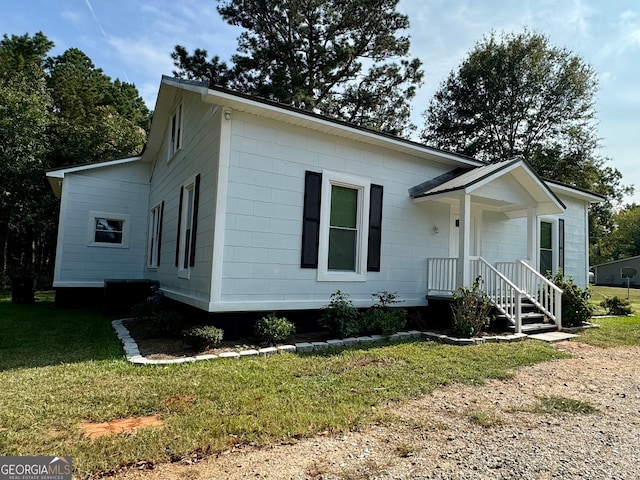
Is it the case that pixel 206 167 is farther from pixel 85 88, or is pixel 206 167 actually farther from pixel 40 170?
pixel 85 88

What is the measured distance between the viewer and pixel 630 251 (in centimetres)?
5275

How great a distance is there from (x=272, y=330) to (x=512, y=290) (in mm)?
4745

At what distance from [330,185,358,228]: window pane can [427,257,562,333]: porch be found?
2.24m

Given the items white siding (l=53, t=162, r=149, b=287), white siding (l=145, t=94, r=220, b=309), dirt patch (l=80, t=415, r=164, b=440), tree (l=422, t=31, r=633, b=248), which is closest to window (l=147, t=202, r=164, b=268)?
white siding (l=145, t=94, r=220, b=309)

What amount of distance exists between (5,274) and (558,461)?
20476 millimetres

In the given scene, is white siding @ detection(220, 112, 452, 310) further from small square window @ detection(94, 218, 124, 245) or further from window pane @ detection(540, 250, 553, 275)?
small square window @ detection(94, 218, 124, 245)

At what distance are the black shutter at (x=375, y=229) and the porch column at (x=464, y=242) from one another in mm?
1585

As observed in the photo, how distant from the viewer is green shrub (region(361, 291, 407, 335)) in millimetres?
6907

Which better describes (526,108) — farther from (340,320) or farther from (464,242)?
(340,320)

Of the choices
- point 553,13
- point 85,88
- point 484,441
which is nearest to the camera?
point 484,441

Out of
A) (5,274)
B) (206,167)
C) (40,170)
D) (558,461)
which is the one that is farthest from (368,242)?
(5,274)

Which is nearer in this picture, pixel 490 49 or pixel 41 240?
pixel 41 240

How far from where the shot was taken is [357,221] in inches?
302

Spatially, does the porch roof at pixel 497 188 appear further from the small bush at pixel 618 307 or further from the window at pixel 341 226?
the small bush at pixel 618 307
